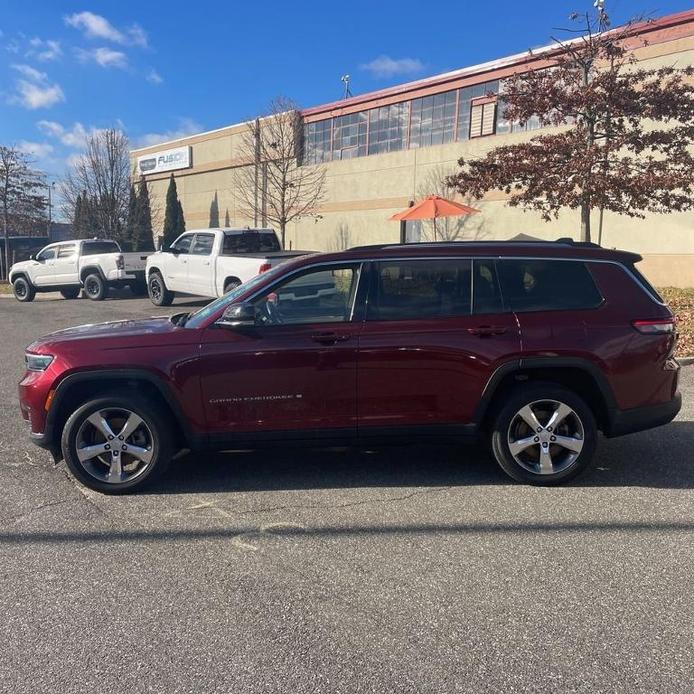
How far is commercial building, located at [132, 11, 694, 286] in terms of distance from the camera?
17.4m

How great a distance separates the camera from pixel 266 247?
14797 millimetres

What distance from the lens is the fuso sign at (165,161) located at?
35591mm

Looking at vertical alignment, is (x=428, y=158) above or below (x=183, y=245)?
above

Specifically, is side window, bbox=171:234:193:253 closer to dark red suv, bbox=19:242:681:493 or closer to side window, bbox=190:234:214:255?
side window, bbox=190:234:214:255

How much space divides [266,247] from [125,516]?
440 inches

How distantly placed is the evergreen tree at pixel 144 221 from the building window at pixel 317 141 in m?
12.0

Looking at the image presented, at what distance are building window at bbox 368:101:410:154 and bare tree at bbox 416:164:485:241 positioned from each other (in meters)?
2.15

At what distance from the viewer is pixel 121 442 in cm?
449

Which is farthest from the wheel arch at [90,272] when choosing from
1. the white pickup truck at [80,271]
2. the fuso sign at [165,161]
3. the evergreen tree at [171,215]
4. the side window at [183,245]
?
the fuso sign at [165,161]

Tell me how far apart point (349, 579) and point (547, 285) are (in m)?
2.58

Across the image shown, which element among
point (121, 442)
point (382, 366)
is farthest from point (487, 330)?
point (121, 442)

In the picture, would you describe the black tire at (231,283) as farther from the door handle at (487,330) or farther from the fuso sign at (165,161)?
the fuso sign at (165,161)

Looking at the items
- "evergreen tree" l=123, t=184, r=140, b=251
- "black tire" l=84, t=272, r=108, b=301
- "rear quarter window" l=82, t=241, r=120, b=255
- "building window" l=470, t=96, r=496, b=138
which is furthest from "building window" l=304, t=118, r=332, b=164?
"black tire" l=84, t=272, r=108, b=301

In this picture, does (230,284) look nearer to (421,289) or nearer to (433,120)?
(421,289)
